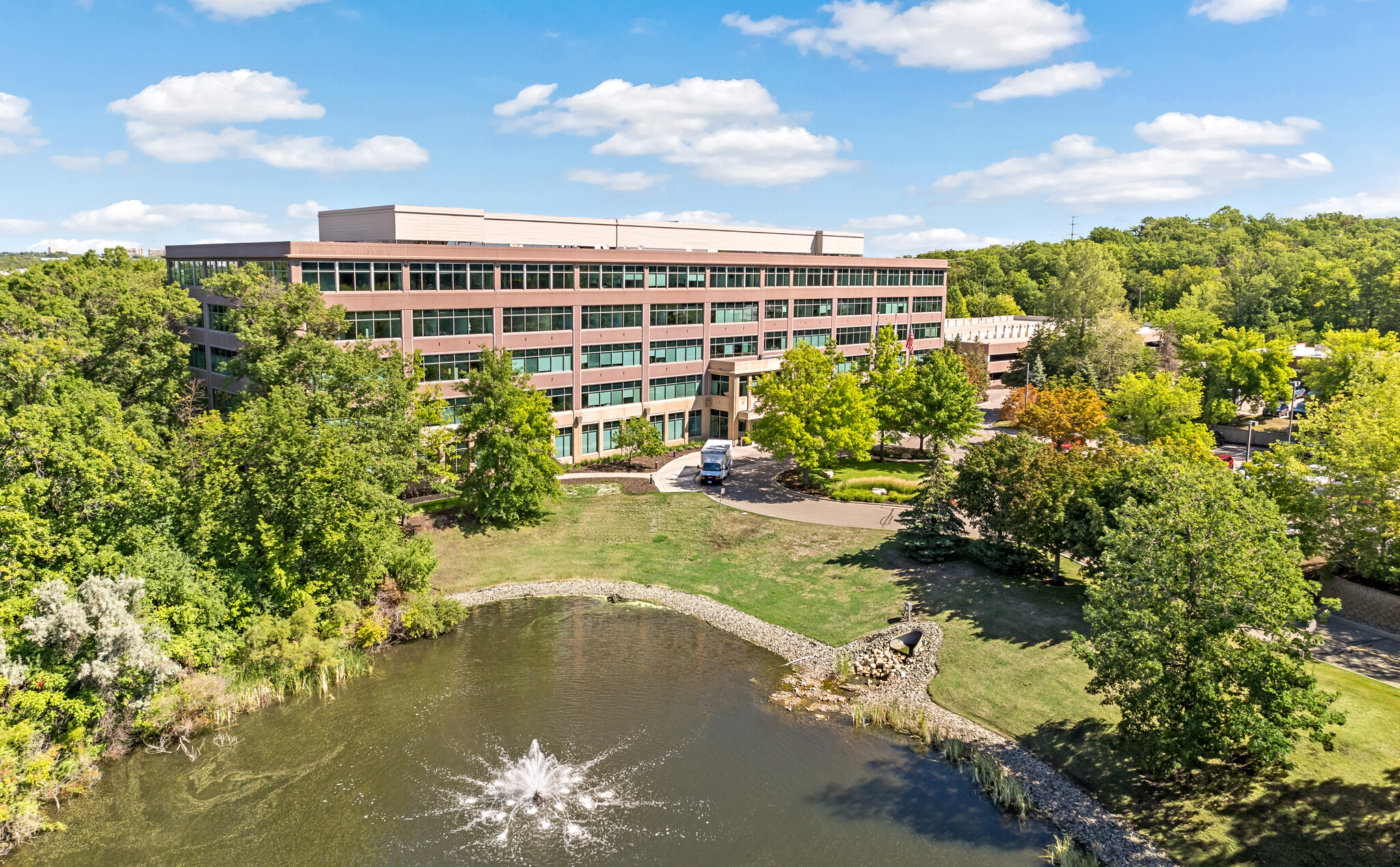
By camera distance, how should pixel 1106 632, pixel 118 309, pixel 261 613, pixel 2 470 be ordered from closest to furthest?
pixel 1106 632 < pixel 2 470 < pixel 261 613 < pixel 118 309

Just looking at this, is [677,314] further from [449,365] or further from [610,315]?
[449,365]

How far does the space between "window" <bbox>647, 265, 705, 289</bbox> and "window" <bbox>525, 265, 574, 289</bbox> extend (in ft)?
24.5

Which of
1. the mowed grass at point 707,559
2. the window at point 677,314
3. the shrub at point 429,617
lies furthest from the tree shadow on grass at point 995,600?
the window at point 677,314

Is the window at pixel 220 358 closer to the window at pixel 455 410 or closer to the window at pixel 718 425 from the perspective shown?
the window at pixel 455 410

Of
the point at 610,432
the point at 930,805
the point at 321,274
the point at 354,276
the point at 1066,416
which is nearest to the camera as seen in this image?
the point at 930,805

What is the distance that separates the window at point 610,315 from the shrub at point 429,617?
2920 cm

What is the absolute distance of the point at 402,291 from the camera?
50750 mm

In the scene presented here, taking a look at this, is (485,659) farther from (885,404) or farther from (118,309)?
(885,404)

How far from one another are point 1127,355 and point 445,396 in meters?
64.3

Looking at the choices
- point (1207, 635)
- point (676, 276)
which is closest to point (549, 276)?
point (676, 276)

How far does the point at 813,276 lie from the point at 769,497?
102 ft

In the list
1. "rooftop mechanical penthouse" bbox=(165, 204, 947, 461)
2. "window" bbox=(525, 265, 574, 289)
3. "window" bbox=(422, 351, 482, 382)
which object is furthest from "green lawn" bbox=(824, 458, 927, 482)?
"window" bbox=(422, 351, 482, 382)

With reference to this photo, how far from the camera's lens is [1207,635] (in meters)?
21.8

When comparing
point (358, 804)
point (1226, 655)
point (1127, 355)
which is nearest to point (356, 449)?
point (358, 804)
